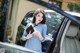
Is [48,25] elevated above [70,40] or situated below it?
above

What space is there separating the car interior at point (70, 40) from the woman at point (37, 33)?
0.25 meters

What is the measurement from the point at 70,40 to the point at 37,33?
491mm

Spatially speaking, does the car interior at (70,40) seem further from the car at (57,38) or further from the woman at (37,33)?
the woman at (37,33)

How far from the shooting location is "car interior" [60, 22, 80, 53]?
3.26 m

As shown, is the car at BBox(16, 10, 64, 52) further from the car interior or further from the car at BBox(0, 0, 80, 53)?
the car interior

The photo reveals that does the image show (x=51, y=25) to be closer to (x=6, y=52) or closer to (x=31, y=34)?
(x=31, y=34)

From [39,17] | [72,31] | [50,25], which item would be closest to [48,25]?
[50,25]

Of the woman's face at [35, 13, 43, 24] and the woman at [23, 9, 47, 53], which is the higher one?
the woman's face at [35, 13, 43, 24]

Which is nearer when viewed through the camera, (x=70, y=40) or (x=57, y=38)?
(x=57, y=38)

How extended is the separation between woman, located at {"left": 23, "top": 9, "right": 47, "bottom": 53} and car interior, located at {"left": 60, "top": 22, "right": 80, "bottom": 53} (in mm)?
247

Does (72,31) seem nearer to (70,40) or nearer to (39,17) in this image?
(70,40)

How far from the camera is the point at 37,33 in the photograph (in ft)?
10.5

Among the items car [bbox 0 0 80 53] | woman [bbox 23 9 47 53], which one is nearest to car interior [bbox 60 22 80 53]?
car [bbox 0 0 80 53]

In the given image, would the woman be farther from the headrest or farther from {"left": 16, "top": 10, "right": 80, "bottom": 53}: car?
the headrest
